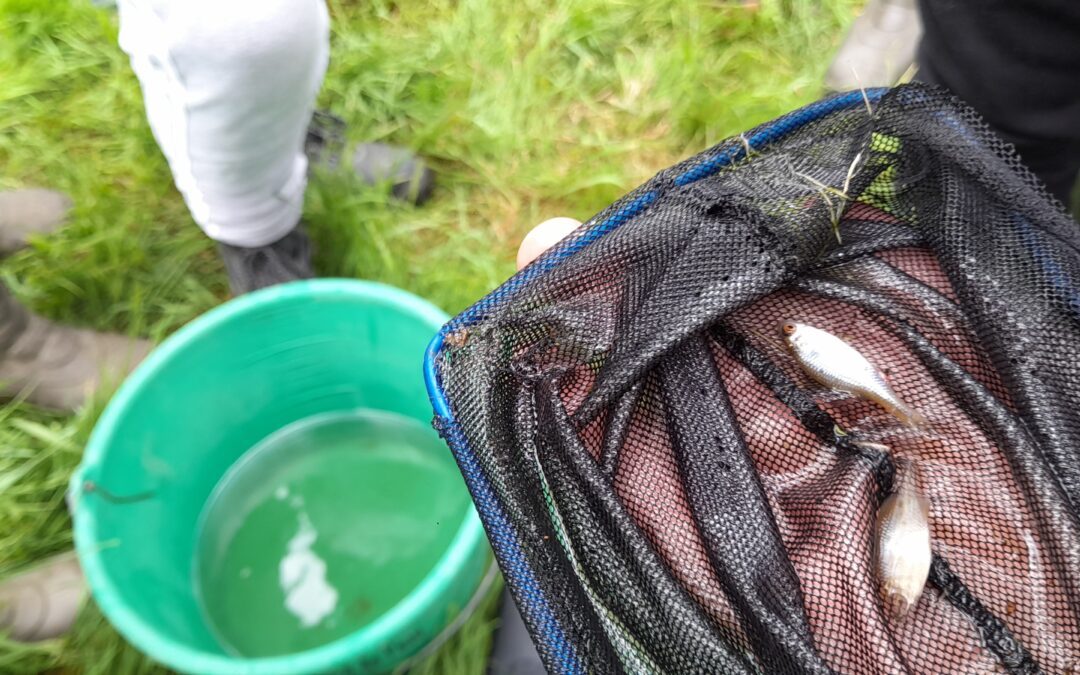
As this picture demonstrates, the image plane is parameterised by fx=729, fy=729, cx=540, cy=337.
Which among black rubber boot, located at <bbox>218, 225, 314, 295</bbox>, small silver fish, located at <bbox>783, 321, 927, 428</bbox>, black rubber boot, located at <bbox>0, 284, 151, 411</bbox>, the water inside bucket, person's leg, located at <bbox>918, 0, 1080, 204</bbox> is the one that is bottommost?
the water inside bucket

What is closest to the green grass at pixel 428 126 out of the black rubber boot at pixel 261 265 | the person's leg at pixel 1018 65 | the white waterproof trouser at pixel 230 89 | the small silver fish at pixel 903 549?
the black rubber boot at pixel 261 265

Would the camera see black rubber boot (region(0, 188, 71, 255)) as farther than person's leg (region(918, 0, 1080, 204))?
Yes

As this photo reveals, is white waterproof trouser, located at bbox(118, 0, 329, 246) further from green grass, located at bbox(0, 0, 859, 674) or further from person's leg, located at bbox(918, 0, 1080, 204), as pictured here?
person's leg, located at bbox(918, 0, 1080, 204)

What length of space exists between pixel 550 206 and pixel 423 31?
3.32 feet

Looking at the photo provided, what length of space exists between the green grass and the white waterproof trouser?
1.42 ft

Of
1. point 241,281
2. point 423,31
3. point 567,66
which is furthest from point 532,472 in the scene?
point 423,31

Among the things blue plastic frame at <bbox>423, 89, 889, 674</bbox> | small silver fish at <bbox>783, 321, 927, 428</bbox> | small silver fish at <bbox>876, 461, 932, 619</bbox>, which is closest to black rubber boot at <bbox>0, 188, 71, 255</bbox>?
blue plastic frame at <bbox>423, 89, 889, 674</bbox>

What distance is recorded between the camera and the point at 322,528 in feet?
7.54

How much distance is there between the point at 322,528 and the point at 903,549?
5.83ft

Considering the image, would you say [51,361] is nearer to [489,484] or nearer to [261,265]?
[261,265]

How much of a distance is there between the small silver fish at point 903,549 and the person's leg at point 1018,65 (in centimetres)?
119

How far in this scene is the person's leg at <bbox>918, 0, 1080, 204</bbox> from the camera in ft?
5.32

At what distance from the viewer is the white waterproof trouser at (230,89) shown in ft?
5.18

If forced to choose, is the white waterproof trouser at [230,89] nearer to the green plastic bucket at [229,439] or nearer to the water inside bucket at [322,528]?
the green plastic bucket at [229,439]
